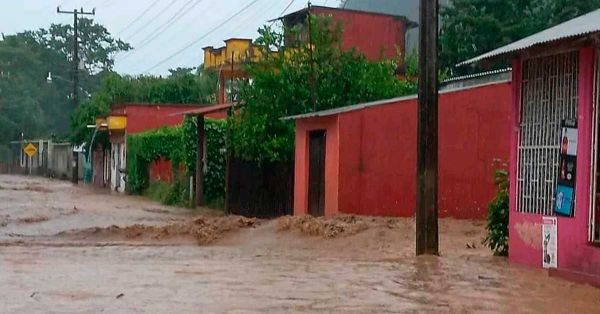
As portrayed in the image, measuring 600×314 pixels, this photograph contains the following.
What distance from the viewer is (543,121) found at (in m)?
13.3

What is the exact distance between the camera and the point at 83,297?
10.6 m

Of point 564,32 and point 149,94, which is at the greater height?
point 149,94

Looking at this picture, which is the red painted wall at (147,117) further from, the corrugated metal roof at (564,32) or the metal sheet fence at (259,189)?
the corrugated metal roof at (564,32)

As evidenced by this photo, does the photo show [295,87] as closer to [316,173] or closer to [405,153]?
[316,173]

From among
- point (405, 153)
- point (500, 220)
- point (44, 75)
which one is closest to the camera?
point (500, 220)

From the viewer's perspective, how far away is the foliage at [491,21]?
34.0 m

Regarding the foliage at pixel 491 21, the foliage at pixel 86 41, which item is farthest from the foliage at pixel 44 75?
the foliage at pixel 491 21

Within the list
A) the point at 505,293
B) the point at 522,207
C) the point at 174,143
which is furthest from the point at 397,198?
the point at 174,143

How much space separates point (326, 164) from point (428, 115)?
971cm

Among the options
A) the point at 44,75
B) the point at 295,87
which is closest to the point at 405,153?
the point at 295,87

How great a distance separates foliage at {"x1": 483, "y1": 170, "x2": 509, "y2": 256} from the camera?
15.2 metres

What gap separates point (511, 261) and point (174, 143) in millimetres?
25592

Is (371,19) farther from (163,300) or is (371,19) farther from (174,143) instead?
(163,300)

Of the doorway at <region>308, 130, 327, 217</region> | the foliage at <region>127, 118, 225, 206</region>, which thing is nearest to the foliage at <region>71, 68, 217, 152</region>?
the foliage at <region>127, 118, 225, 206</region>
